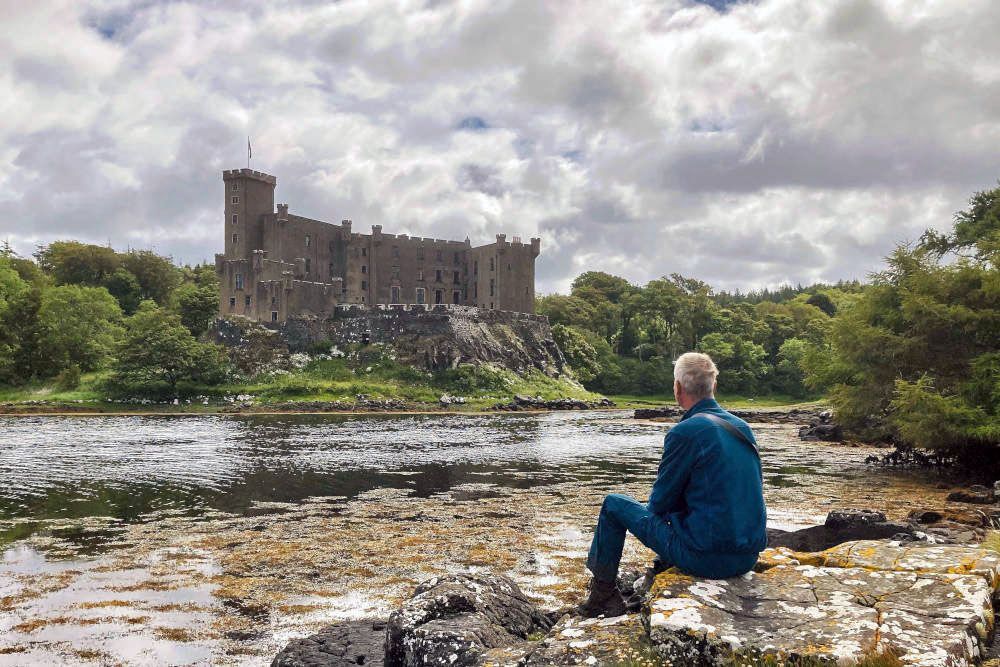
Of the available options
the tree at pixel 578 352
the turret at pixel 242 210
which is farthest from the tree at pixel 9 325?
the tree at pixel 578 352

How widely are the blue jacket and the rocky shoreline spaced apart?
15.6 inches

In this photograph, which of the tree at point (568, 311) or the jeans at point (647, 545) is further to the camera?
the tree at point (568, 311)

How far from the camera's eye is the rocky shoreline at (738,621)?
217 inches

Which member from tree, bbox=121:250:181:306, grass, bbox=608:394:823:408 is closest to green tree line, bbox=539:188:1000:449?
grass, bbox=608:394:823:408

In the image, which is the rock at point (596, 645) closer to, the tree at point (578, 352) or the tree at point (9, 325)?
the tree at point (9, 325)

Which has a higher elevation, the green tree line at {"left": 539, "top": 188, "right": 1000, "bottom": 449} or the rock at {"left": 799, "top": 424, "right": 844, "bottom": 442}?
the green tree line at {"left": 539, "top": 188, "right": 1000, "bottom": 449}

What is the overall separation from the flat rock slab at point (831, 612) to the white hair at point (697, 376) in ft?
5.42

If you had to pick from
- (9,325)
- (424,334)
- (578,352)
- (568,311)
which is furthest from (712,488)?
(568,311)

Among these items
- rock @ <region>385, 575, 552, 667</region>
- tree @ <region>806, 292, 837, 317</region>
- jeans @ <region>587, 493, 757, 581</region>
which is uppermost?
tree @ <region>806, 292, 837, 317</region>

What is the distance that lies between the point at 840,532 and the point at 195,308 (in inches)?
3937

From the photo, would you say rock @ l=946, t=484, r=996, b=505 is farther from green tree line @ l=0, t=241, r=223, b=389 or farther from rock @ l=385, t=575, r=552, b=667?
green tree line @ l=0, t=241, r=223, b=389

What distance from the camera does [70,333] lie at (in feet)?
273

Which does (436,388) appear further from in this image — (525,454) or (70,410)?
(525,454)

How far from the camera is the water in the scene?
9.80 metres
